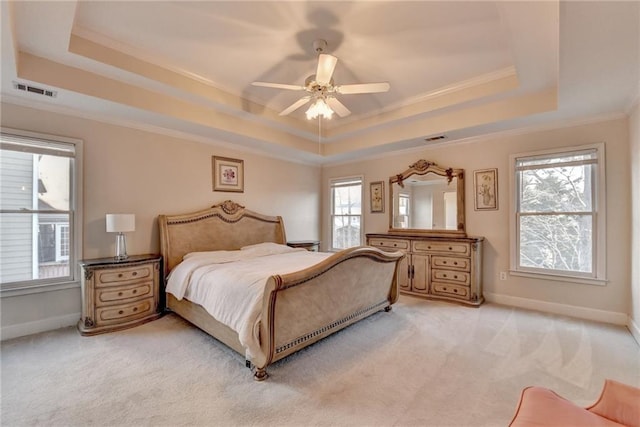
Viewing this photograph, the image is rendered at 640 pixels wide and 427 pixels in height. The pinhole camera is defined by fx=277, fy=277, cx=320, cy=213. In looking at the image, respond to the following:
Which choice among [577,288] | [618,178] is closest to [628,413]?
[577,288]

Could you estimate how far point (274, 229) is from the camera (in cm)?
518

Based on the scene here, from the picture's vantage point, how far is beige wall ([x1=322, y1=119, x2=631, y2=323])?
3.25 metres

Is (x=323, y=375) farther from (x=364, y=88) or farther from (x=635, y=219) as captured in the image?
(x=635, y=219)

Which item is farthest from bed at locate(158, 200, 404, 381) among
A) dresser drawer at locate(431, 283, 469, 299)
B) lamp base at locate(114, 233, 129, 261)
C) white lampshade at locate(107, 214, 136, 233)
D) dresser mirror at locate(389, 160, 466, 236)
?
dresser mirror at locate(389, 160, 466, 236)

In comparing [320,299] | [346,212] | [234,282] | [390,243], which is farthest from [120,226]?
[346,212]

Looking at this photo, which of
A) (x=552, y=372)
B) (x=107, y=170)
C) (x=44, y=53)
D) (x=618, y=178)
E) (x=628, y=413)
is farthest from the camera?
(x=107, y=170)

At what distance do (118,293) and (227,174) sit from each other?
7.59ft

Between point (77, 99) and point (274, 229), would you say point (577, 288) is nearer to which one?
point (274, 229)

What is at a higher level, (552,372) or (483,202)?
(483,202)

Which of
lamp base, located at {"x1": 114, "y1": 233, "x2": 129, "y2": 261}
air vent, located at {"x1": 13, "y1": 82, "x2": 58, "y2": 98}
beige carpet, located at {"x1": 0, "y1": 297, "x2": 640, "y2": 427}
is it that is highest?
air vent, located at {"x1": 13, "y1": 82, "x2": 58, "y2": 98}

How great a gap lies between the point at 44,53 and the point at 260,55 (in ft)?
6.47

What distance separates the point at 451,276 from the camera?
161 inches

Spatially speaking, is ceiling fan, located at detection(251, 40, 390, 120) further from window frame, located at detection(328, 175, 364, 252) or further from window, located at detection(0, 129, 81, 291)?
window frame, located at detection(328, 175, 364, 252)

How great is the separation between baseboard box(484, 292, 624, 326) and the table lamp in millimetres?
4962
